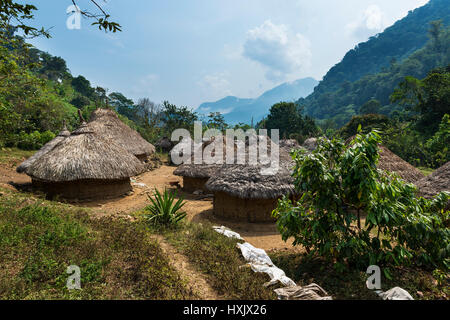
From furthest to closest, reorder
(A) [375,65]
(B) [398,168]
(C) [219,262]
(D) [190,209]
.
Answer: (A) [375,65] < (B) [398,168] < (D) [190,209] < (C) [219,262]

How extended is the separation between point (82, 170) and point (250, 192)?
590 centimetres

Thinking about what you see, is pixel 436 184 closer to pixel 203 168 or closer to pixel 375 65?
pixel 203 168

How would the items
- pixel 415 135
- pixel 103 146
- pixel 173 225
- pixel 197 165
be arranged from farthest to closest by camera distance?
pixel 415 135 → pixel 197 165 → pixel 103 146 → pixel 173 225

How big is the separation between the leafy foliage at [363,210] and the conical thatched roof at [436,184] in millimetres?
2720

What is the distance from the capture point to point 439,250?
3746 mm

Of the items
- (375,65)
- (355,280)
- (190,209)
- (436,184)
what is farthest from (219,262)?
(375,65)

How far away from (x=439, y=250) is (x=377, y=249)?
957 millimetres

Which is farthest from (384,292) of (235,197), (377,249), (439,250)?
(235,197)

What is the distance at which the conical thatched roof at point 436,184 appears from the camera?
6.07 metres

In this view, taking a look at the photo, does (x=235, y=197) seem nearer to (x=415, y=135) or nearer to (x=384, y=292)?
(x=384, y=292)

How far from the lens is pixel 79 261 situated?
3.43 meters
